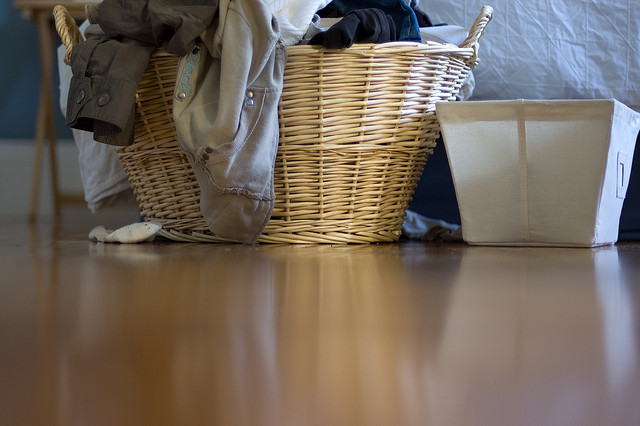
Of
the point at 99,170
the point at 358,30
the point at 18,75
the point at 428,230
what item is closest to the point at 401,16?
the point at 358,30

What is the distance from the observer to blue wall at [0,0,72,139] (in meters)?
2.30

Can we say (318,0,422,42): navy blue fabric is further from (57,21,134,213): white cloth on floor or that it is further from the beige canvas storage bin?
(57,21,134,213): white cloth on floor

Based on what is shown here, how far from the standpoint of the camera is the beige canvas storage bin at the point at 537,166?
1.05 meters

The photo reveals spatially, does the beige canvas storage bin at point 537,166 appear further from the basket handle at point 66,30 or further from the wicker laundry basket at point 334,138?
the basket handle at point 66,30

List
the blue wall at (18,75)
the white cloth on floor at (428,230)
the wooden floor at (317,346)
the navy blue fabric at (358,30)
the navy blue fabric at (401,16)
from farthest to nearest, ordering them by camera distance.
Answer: the blue wall at (18,75) < the white cloth on floor at (428,230) < the navy blue fabric at (401,16) < the navy blue fabric at (358,30) < the wooden floor at (317,346)

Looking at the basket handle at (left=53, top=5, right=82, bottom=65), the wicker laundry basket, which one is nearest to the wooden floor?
the wicker laundry basket

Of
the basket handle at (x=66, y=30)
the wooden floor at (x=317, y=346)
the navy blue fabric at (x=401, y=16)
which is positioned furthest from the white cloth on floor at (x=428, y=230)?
the basket handle at (x=66, y=30)

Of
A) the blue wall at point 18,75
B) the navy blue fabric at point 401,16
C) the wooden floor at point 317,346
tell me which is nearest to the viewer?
the wooden floor at point 317,346

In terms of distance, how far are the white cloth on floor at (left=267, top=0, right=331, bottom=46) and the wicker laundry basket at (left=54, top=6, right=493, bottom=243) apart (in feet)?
0.10

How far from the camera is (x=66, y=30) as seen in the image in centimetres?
109

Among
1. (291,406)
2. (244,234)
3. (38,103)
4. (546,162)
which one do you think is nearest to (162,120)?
(244,234)

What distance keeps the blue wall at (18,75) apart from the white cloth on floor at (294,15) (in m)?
1.46

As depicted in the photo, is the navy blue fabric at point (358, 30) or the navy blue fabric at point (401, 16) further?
the navy blue fabric at point (401, 16)

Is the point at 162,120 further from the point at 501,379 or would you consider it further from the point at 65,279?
the point at 501,379
